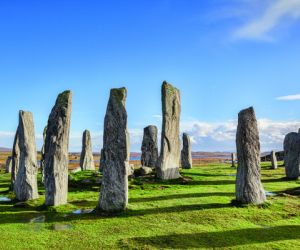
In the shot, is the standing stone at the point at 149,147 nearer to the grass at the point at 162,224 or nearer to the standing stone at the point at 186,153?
the standing stone at the point at 186,153

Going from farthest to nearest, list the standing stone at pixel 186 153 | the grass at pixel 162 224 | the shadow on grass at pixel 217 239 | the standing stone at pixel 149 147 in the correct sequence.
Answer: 1. the standing stone at pixel 186 153
2. the standing stone at pixel 149 147
3. the grass at pixel 162 224
4. the shadow on grass at pixel 217 239

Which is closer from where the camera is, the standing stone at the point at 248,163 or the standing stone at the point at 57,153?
the standing stone at the point at 248,163

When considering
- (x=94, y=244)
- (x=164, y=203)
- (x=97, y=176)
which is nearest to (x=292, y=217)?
(x=164, y=203)

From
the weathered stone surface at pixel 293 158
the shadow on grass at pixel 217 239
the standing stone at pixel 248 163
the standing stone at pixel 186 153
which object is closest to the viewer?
the shadow on grass at pixel 217 239

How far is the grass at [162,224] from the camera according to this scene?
1392 centimetres

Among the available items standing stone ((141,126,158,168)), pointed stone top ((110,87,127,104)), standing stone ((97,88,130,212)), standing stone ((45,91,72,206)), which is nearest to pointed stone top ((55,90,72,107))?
standing stone ((45,91,72,206))

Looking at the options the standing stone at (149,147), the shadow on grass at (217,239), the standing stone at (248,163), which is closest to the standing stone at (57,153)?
the shadow on grass at (217,239)

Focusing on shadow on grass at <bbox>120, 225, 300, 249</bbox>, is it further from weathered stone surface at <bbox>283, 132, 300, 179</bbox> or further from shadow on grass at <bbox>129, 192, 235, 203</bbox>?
weathered stone surface at <bbox>283, 132, 300, 179</bbox>

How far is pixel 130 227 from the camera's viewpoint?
15.6m

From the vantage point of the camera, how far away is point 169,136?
29.1 meters

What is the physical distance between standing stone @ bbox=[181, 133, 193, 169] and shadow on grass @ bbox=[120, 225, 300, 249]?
1041 inches

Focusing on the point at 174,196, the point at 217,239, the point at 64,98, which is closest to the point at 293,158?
the point at 174,196

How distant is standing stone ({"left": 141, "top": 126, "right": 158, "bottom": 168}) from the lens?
3688 centimetres

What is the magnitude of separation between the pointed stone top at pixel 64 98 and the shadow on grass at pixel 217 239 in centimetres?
827
